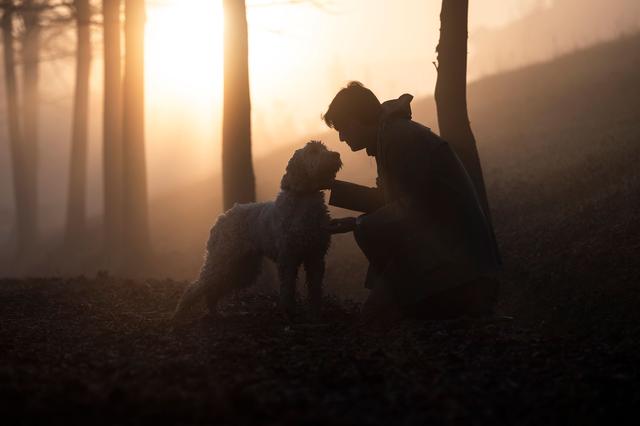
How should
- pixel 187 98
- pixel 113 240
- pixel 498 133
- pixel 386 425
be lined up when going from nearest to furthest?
pixel 386 425
pixel 113 240
pixel 498 133
pixel 187 98

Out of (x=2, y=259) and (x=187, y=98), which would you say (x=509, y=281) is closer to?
(x=2, y=259)

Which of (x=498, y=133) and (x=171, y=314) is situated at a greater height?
(x=498, y=133)

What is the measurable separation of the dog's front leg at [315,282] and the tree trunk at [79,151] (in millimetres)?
19170

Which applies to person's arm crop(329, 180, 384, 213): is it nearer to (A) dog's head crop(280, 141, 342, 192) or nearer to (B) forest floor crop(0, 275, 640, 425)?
(A) dog's head crop(280, 141, 342, 192)

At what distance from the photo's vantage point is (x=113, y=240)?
1994cm

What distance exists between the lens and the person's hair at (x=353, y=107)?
6934 millimetres

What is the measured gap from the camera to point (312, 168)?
707 cm

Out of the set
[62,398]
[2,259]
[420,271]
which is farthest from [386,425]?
[2,259]

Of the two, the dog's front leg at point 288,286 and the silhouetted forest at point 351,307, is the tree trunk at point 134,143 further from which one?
the dog's front leg at point 288,286

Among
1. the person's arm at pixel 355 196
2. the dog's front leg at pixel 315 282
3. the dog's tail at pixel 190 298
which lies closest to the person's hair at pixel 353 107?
the person's arm at pixel 355 196

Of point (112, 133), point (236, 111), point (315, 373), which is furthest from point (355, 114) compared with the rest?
point (112, 133)

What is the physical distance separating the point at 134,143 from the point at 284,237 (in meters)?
12.4

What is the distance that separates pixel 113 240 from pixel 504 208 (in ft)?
35.6

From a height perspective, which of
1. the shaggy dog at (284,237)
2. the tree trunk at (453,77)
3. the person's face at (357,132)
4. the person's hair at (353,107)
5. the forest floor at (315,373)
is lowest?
the forest floor at (315,373)
